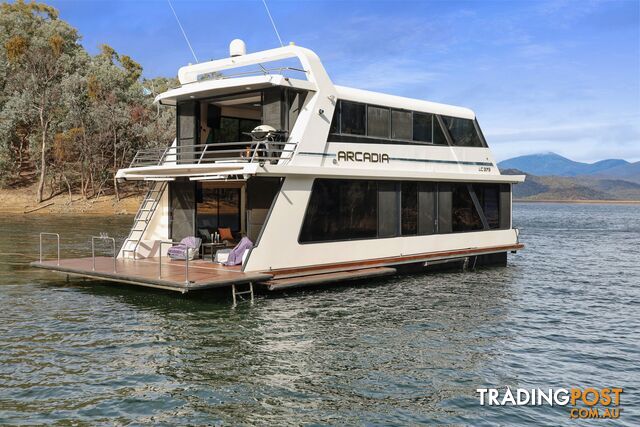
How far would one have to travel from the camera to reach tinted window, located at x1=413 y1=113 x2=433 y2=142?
17891 millimetres

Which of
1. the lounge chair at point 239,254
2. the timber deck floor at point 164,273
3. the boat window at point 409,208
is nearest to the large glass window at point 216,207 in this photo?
the timber deck floor at point 164,273

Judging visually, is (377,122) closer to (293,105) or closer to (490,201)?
(293,105)

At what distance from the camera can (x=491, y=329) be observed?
39.6 ft

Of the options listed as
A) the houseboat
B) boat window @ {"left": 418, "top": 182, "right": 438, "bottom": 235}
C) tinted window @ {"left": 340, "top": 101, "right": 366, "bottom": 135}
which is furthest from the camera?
boat window @ {"left": 418, "top": 182, "right": 438, "bottom": 235}

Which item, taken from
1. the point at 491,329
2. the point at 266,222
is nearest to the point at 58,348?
the point at 266,222

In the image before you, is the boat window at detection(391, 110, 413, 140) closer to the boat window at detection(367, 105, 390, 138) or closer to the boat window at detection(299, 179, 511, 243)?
the boat window at detection(367, 105, 390, 138)

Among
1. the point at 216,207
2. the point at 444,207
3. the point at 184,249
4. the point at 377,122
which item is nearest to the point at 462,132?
the point at 444,207

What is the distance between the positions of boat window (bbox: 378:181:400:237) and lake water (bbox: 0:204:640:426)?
144 cm

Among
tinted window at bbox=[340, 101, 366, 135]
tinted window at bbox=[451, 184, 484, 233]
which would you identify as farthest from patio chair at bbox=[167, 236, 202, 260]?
tinted window at bbox=[451, 184, 484, 233]

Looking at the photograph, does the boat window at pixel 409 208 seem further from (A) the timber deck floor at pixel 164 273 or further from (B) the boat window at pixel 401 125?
Answer: (A) the timber deck floor at pixel 164 273

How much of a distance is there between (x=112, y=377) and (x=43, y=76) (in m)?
48.5

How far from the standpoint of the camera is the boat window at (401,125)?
1712cm

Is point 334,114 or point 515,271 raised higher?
A: point 334,114

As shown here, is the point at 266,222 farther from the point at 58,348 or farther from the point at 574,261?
the point at 574,261
